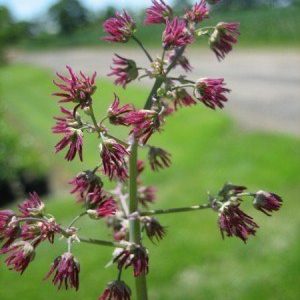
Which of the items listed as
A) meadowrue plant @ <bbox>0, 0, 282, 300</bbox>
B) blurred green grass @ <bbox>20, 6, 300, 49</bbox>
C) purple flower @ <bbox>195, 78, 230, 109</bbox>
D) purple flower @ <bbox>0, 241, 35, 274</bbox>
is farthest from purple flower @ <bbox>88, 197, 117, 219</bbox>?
blurred green grass @ <bbox>20, 6, 300, 49</bbox>

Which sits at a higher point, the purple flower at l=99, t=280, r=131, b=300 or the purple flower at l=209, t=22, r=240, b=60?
the purple flower at l=209, t=22, r=240, b=60

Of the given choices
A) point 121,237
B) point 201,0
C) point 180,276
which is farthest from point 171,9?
point 180,276

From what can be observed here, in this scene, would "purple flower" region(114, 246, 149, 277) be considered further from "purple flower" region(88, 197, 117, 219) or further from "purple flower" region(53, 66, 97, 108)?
"purple flower" region(53, 66, 97, 108)

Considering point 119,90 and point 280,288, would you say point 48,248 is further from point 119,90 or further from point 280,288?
point 119,90

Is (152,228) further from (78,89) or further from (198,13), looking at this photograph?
(198,13)

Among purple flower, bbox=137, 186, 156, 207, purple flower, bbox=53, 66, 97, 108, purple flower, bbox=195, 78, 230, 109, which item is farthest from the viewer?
purple flower, bbox=137, 186, 156, 207

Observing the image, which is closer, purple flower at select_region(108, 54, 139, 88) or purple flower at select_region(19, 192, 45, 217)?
purple flower at select_region(19, 192, 45, 217)

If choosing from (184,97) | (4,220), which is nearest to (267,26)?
(184,97)

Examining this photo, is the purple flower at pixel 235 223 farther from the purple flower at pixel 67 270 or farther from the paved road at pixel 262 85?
the paved road at pixel 262 85
